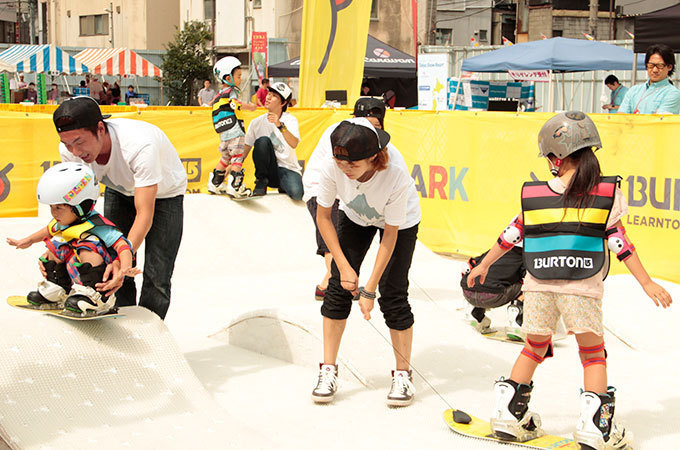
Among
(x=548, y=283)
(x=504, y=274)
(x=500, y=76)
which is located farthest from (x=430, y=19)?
(x=548, y=283)

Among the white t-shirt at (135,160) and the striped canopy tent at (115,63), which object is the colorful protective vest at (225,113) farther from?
the striped canopy tent at (115,63)

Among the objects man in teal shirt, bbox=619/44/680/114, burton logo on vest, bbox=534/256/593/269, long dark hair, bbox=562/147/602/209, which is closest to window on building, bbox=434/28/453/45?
man in teal shirt, bbox=619/44/680/114

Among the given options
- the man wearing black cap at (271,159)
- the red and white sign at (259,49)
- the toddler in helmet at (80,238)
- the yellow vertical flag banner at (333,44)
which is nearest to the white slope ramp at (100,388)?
the toddler in helmet at (80,238)

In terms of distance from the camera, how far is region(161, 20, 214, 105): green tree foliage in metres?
42.6

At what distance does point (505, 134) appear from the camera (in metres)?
9.31

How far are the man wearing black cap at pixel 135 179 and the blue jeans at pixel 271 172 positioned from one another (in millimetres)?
4936

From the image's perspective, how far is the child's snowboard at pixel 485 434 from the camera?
3834 millimetres

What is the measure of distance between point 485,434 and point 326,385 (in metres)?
0.96

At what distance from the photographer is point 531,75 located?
18.3 metres

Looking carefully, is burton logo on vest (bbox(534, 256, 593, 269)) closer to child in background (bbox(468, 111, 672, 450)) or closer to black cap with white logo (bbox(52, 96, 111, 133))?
child in background (bbox(468, 111, 672, 450))

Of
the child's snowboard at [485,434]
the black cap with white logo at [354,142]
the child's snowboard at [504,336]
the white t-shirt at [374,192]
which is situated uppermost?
the black cap with white logo at [354,142]

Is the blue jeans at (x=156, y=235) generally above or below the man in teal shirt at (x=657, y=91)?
below

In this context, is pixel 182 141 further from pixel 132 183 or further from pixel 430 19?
pixel 430 19

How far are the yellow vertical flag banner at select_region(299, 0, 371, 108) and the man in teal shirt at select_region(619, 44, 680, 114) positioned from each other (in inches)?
135
